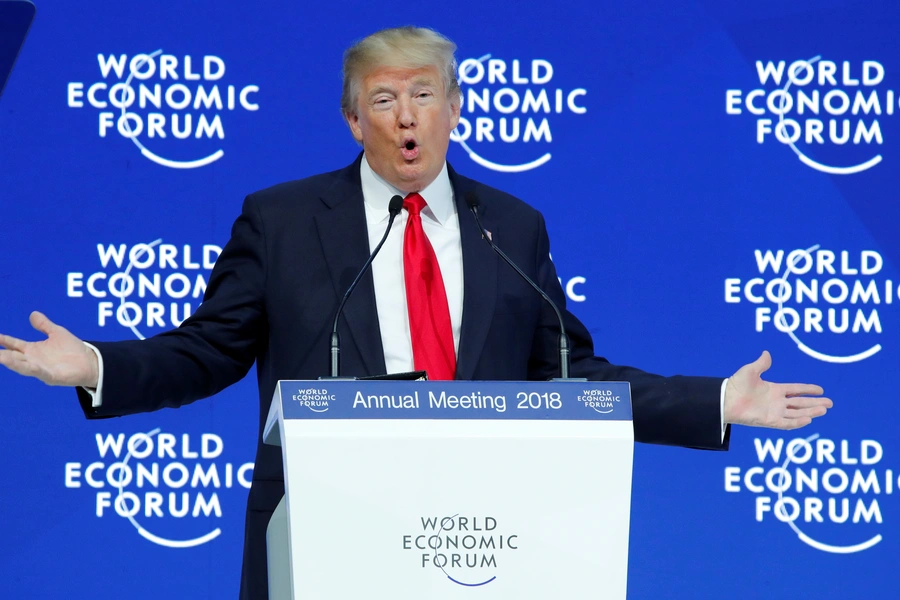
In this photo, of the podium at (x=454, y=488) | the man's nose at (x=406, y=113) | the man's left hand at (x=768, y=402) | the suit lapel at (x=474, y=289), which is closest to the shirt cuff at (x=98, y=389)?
the podium at (x=454, y=488)

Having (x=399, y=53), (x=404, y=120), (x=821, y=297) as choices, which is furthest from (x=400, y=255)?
(x=821, y=297)

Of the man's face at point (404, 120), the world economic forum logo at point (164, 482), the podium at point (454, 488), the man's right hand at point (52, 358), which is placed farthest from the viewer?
the world economic forum logo at point (164, 482)

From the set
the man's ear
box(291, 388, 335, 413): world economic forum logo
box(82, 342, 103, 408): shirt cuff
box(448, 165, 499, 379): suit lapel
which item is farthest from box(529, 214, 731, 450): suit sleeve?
box(82, 342, 103, 408): shirt cuff

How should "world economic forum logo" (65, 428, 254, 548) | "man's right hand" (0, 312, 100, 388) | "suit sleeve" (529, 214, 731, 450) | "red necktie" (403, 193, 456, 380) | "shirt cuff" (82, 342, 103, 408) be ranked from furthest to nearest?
"world economic forum logo" (65, 428, 254, 548)
"red necktie" (403, 193, 456, 380)
"suit sleeve" (529, 214, 731, 450)
"shirt cuff" (82, 342, 103, 408)
"man's right hand" (0, 312, 100, 388)

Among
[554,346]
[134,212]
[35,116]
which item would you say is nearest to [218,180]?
[134,212]

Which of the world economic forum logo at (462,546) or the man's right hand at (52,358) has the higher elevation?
the man's right hand at (52,358)

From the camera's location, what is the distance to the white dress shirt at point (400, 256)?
2.15m

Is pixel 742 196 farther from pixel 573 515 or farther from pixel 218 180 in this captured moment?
pixel 573 515

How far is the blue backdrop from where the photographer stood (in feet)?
10.7

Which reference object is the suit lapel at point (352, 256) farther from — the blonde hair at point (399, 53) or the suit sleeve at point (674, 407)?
the suit sleeve at point (674, 407)

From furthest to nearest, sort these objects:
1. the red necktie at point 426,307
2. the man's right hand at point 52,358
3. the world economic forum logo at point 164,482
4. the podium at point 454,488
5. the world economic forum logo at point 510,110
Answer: the world economic forum logo at point 510,110 → the world economic forum logo at point 164,482 → the red necktie at point 426,307 → the man's right hand at point 52,358 → the podium at point 454,488

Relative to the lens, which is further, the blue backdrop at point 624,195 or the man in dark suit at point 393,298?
the blue backdrop at point 624,195

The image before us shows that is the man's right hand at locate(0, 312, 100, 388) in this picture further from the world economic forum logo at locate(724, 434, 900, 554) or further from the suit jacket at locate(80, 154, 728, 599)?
the world economic forum logo at locate(724, 434, 900, 554)

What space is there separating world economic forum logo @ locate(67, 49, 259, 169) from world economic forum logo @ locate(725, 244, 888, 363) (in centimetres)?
159
